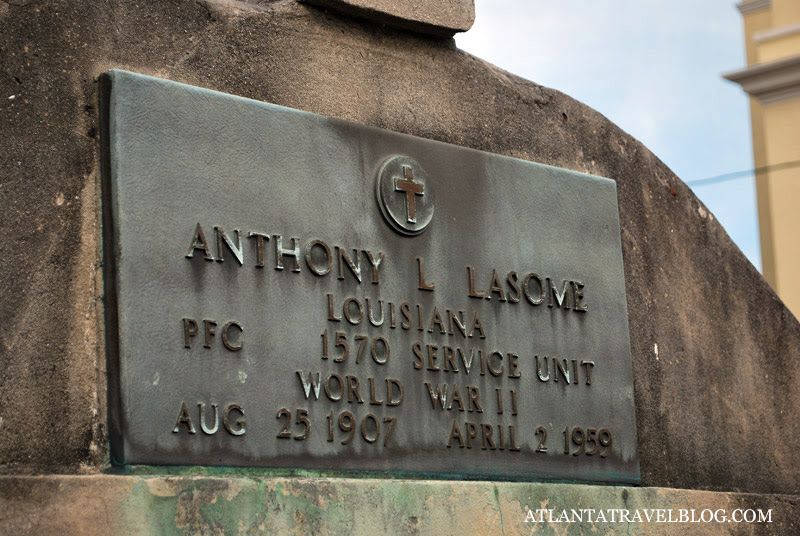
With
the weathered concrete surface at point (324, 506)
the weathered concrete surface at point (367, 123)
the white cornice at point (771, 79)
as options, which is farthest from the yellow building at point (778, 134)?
the weathered concrete surface at point (324, 506)

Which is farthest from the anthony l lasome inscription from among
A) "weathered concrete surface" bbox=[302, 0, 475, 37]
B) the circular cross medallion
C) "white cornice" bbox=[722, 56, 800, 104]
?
"white cornice" bbox=[722, 56, 800, 104]

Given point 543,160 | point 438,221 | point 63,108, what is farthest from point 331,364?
point 543,160

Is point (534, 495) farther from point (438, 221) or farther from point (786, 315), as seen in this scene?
point (786, 315)

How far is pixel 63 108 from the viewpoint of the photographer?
3.00 m

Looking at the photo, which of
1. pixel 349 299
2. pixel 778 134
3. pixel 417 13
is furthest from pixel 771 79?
pixel 349 299

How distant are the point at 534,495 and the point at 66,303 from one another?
1.55 meters

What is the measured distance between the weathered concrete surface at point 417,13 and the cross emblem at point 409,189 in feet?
1.64

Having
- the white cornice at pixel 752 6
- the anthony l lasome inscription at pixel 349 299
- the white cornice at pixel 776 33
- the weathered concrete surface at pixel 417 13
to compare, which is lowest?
the anthony l lasome inscription at pixel 349 299

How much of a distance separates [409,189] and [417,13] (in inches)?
24.0

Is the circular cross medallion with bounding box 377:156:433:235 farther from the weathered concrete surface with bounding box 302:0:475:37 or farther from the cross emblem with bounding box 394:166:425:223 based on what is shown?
the weathered concrete surface with bounding box 302:0:475:37

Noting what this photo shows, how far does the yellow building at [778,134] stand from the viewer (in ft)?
38.0

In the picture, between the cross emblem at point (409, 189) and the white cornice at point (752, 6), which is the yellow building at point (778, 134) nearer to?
the white cornice at point (752, 6)

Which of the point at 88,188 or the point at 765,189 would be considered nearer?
the point at 88,188

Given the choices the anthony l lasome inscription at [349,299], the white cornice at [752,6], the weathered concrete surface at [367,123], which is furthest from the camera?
the white cornice at [752,6]
